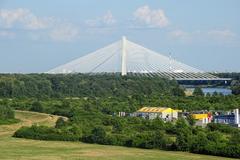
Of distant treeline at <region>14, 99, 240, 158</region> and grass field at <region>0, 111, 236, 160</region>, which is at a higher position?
distant treeline at <region>14, 99, 240, 158</region>

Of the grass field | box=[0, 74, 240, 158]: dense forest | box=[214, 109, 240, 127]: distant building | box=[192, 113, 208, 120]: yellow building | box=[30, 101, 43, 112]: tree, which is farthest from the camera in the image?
box=[30, 101, 43, 112]: tree

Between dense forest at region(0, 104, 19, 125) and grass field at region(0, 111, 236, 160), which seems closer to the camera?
grass field at region(0, 111, 236, 160)

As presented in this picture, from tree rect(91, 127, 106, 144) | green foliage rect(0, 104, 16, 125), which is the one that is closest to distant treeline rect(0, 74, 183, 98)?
green foliage rect(0, 104, 16, 125)

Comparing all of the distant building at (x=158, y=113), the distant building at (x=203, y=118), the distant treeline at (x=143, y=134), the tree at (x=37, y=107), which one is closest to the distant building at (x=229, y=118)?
the distant building at (x=203, y=118)

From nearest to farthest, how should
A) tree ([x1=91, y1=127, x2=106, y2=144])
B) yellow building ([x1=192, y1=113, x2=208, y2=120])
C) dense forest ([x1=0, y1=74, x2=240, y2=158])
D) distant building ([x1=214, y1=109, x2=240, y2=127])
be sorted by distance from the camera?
dense forest ([x1=0, y1=74, x2=240, y2=158]) → tree ([x1=91, y1=127, x2=106, y2=144]) → distant building ([x1=214, y1=109, x2=240, y2=127]) → yellow building ([x1=192, y1=113, x2=208, y2=120])

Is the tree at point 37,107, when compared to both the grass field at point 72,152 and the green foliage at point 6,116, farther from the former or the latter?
the grass field at point 72,152

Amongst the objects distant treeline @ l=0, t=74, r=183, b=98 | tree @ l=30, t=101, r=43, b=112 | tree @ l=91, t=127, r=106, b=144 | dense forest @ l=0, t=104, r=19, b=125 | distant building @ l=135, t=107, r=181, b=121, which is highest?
distant treeline @ l=0, t=74, r=183, b=98

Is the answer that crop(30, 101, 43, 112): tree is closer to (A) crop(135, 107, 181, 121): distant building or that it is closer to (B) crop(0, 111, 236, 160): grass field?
(A) crop(135, 107, 181, 121): distant building

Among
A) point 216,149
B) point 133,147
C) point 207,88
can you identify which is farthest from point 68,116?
point 207,88
